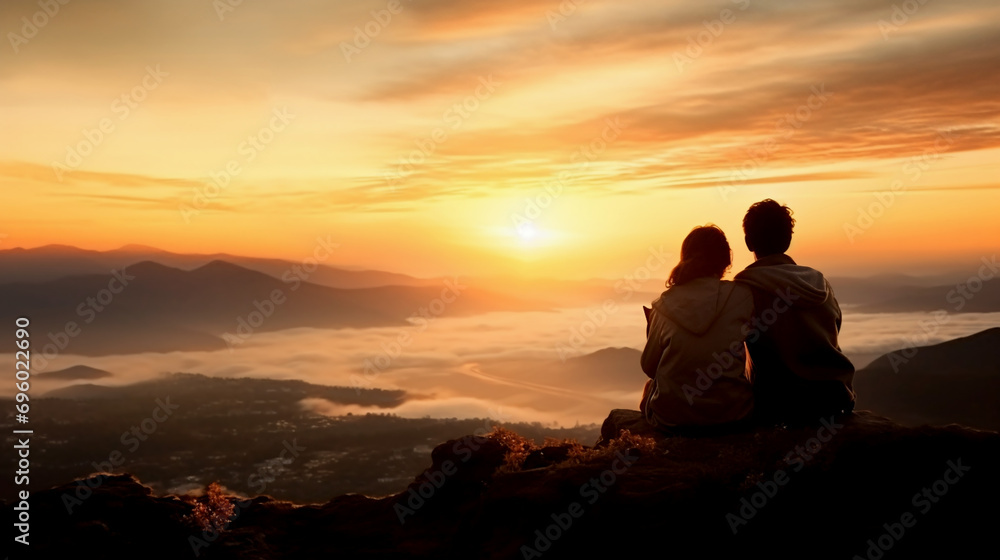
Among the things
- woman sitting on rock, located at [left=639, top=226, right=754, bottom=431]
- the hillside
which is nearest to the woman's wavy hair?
woman sitting on rock, located at [left=639, top=226, right=754, bottom=431]

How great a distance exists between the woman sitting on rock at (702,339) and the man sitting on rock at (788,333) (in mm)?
261

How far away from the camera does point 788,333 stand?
8625mm

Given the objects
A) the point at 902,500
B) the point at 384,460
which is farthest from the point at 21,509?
the point at 384,460

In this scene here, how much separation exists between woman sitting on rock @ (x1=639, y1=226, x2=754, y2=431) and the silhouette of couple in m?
0.01

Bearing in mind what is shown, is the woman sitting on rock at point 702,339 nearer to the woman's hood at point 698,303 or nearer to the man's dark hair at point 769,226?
the woman's hood at point 698,303

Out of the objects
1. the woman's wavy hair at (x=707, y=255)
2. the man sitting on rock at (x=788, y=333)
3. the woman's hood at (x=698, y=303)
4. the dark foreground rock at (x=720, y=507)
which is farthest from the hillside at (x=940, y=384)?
the woman's hood at (x=698, y=303)

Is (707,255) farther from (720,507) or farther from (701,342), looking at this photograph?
(720,507)

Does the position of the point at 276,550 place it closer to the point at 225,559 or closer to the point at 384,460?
the point at 225,559

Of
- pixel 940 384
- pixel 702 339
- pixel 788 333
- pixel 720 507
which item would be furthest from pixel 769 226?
pixel 940 384

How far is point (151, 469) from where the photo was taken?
493ft

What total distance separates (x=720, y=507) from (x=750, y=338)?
2302mm

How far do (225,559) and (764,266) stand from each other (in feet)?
27.6

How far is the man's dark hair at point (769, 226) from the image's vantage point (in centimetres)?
877

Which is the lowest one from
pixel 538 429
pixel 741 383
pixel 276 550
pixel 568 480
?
pixel 538 429
